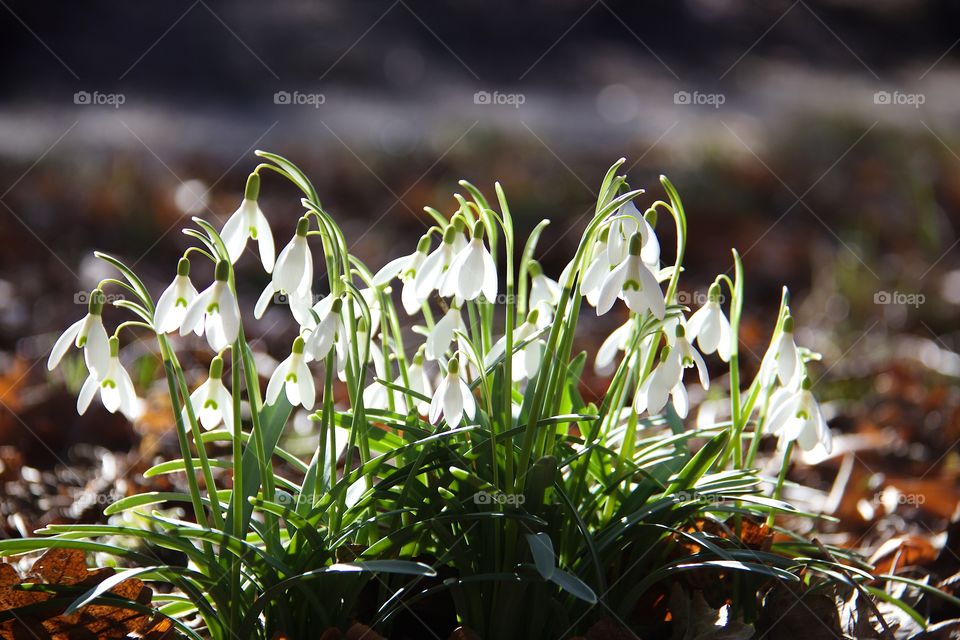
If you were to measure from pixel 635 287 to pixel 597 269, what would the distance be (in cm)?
9

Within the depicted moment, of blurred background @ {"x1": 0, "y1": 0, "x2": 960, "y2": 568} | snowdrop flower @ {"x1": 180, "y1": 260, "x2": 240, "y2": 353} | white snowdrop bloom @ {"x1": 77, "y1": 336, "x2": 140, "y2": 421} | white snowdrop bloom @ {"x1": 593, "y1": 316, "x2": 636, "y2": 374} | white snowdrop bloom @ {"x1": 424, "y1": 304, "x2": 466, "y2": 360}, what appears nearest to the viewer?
snowdrop flower @ {"x1": 180, "y1": 260, "x2": 240, "y2": 353}

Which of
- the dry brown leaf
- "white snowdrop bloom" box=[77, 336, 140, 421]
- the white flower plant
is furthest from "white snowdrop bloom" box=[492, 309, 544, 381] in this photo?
the dry brown leaf

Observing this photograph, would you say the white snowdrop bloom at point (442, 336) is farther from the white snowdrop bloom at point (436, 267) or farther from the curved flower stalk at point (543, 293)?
the curved flower stalk at point (543, 293)

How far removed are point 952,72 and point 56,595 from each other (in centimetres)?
1097

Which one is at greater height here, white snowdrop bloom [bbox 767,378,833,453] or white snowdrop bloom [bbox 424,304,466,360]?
white snowdrop bloom [bbox 424,304,466,360]

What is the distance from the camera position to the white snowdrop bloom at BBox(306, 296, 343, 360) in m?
1.08

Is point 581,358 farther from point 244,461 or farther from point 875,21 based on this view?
point 875,21

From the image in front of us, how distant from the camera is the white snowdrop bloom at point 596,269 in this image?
3.77 ft

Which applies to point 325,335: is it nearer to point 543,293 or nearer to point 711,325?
point 543,293

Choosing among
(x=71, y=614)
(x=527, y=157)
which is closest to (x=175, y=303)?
(x=71, y=614)

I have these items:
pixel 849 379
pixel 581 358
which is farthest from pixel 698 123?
pixel 581 358

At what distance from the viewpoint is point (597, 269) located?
117 centimetres

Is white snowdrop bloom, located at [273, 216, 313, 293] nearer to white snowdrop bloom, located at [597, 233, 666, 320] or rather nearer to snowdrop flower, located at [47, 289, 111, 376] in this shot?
snowdrop flower, located at [47, 289, 111, 376]

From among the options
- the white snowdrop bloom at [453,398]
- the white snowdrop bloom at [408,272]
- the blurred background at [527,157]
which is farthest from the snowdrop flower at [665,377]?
the blurred background at [527,157]
